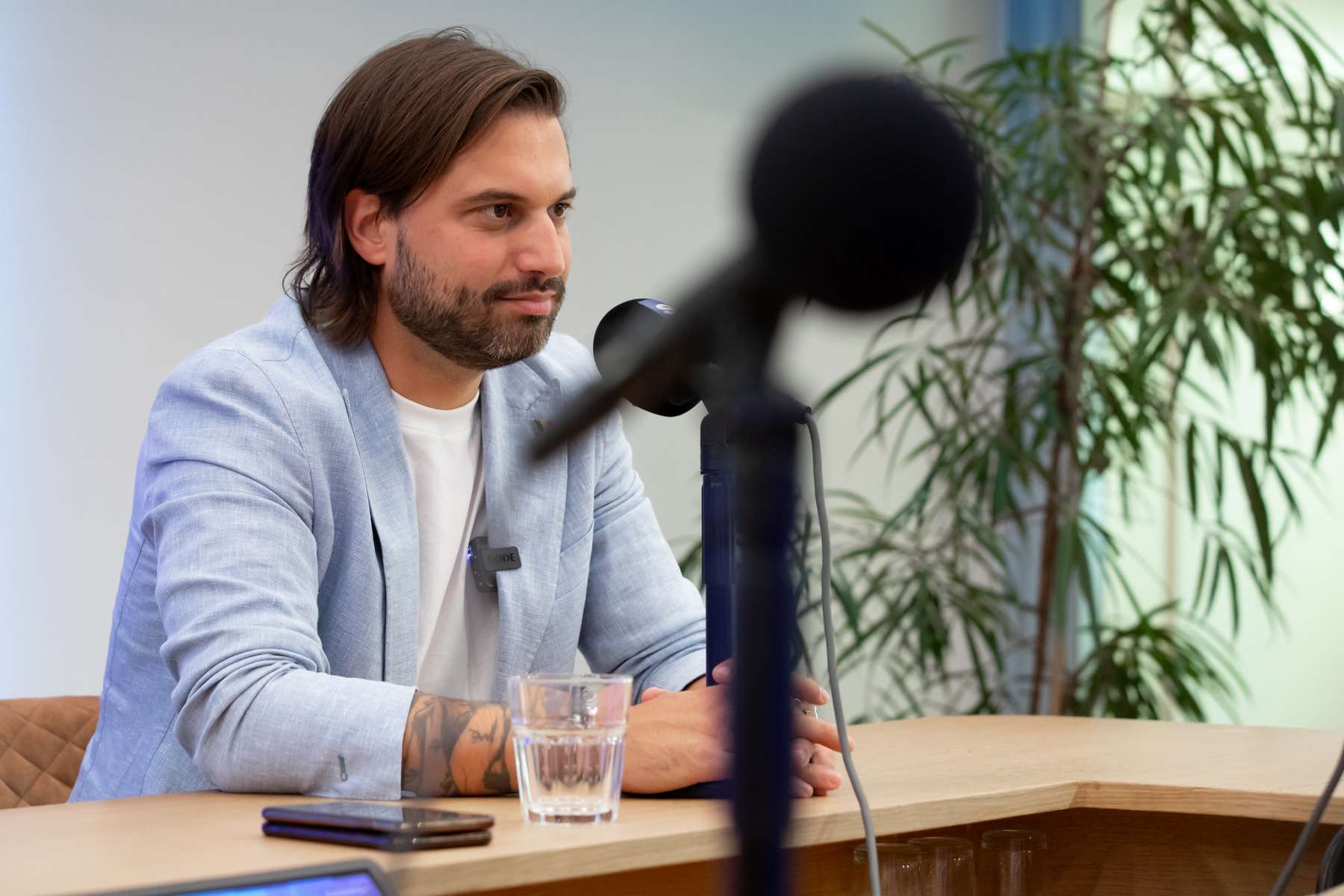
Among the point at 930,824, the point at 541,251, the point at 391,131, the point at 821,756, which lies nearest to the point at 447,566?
the point at 541,251

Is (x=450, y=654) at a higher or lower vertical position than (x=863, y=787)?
higher

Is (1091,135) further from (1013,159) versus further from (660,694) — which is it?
(660,694)

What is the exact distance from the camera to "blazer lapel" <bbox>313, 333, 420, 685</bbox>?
4.79ft

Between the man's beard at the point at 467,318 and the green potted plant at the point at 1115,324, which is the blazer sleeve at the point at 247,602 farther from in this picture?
the green potted plant at the point at 1115,324

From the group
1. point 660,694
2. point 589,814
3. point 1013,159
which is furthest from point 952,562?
point 589,814

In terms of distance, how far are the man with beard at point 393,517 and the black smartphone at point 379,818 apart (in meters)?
0.14

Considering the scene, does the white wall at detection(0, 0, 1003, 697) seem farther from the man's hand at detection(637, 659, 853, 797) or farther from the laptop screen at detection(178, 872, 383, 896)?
the laptop screen at detection(178, 872, 383, 896)

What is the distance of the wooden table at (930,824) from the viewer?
2.91ft

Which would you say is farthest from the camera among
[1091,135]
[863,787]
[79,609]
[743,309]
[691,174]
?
[691,174]

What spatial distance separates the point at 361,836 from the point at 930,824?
0.43 m

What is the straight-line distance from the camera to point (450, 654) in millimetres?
1621

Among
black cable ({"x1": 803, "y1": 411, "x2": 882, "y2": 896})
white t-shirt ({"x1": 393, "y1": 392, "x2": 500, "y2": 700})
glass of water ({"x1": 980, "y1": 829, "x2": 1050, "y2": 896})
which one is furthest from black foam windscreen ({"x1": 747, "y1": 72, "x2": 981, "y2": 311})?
white t-shirt ({"x1": 393, "y1": 392, "x2": 500, "y2": 700})

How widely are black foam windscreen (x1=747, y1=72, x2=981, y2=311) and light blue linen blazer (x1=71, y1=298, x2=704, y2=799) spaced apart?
2.49 ft

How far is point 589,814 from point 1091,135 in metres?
2.26
